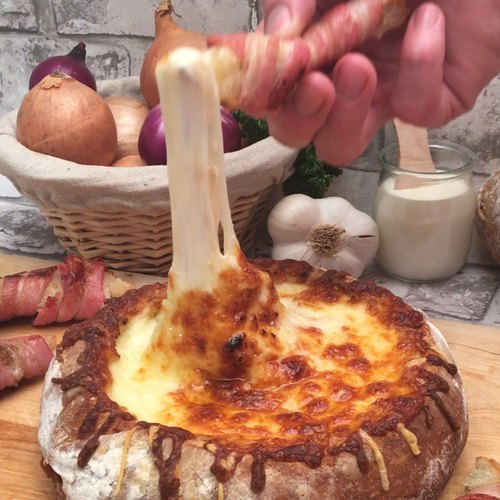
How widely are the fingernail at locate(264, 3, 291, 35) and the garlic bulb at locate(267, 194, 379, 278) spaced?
A: 66 cm

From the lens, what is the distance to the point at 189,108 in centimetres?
113

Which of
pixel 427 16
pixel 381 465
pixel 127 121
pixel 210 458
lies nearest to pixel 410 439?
pixel 381 465

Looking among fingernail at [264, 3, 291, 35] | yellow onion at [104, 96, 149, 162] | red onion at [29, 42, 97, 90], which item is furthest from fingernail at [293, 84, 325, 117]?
red onion at [29, 42, 97, 90]

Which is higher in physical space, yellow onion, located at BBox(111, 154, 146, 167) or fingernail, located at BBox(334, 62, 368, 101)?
fingernail, located at BBox(334, 62, 368, 101)

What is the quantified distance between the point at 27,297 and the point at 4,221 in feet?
2.21

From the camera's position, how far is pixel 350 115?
1182mm

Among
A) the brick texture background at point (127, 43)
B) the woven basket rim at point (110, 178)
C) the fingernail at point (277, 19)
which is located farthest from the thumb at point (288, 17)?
the brick texture background at point (127, 43)

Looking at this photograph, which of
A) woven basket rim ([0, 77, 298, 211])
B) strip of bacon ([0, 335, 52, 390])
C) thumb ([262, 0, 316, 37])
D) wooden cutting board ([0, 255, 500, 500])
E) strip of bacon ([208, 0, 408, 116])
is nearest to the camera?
strip of bacon ([208, 0, 408, 116])

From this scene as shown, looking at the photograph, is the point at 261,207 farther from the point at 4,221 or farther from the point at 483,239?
the point at 4,221

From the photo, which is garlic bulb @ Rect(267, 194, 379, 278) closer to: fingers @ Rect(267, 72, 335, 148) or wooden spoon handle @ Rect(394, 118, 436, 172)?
wooden spoon handle @ Rect(394, 118, 436, 172)

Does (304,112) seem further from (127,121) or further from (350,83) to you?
(127,121)

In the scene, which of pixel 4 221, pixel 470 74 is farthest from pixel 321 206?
pixel 4 221

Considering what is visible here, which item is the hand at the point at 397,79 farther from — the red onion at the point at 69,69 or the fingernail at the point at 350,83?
the red onion at the point at 69,69

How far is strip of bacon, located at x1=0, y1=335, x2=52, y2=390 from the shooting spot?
58.5 inches
